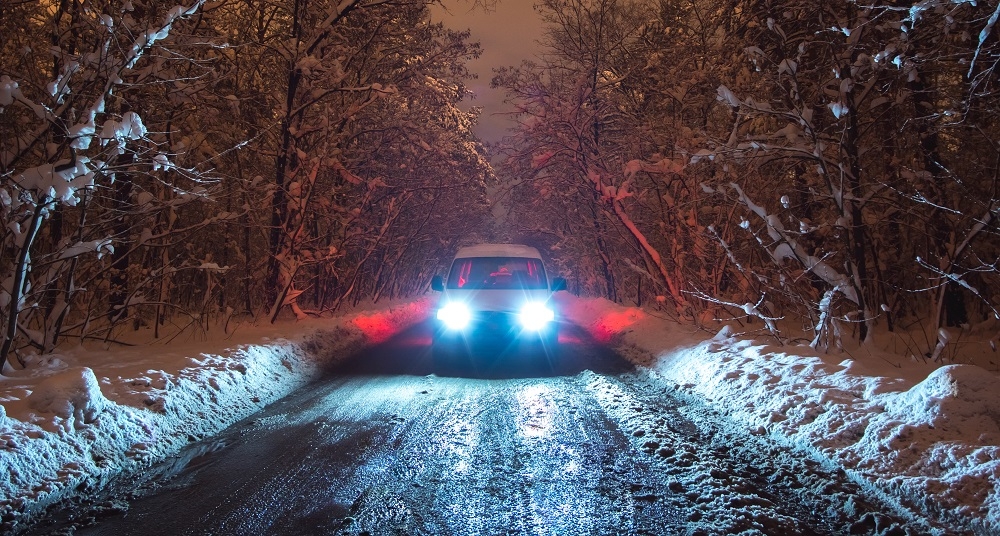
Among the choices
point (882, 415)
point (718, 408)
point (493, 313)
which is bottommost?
point (718, 408)

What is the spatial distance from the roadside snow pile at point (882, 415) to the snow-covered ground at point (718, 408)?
0.4 inches

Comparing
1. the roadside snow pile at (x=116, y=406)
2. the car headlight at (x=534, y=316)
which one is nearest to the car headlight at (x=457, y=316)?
the car headlight at (x=534, y=316)

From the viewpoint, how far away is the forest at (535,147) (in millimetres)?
6145

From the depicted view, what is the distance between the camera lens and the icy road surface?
3.32m

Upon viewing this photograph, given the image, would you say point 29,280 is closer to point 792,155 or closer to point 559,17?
point 792,155

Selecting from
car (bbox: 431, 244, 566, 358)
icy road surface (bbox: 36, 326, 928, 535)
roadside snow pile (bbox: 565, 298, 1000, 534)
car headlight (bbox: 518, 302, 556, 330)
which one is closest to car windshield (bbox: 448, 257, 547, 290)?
car (bbox: 431, 244, 566, 358)

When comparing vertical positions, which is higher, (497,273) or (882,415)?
(497,273)

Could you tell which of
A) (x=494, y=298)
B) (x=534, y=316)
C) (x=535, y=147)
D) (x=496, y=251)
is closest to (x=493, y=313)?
(x=494, y=298)

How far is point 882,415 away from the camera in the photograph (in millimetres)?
4543

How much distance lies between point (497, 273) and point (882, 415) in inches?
321

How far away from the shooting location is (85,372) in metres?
4.79

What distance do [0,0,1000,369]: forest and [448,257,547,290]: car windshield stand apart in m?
3.14

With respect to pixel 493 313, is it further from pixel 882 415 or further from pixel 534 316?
pixel 882 415

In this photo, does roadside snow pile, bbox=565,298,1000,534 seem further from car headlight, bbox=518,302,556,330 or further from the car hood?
the car hood
